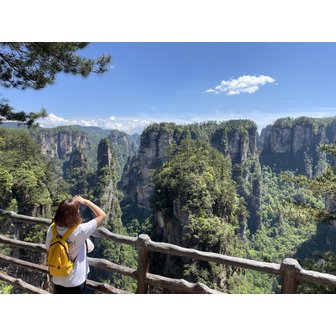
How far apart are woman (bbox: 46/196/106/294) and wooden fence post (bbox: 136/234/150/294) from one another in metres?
0.65

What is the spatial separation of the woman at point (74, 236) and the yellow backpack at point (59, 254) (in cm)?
2

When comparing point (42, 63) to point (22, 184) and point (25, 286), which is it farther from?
point (22, 184)

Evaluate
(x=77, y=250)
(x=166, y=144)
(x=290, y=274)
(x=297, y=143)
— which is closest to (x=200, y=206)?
(x=290, y=274)

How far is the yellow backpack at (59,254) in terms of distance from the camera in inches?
98.3

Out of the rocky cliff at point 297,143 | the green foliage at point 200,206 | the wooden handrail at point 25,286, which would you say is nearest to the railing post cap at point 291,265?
the wooden handrail at point 25,286

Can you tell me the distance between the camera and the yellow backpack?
250 centimetres

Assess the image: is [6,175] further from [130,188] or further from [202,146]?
[130,188]

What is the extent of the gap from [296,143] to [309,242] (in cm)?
3535

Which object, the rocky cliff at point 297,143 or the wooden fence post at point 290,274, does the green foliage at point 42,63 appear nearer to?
the wooden fence post at point 290,274

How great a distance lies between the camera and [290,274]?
284 cm

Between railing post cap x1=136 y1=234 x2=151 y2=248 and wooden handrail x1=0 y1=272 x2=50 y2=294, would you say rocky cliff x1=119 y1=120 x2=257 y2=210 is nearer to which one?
wooden handrail x1=0 y1=272 x2=50 y2=294

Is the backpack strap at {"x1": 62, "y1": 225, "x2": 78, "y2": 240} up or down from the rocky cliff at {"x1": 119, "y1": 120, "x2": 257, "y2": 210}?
down

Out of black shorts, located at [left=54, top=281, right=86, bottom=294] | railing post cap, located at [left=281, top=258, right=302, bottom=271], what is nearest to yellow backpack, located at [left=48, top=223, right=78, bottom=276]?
black shorts, located at [left=54, top=281, right=86, bottom=294]
